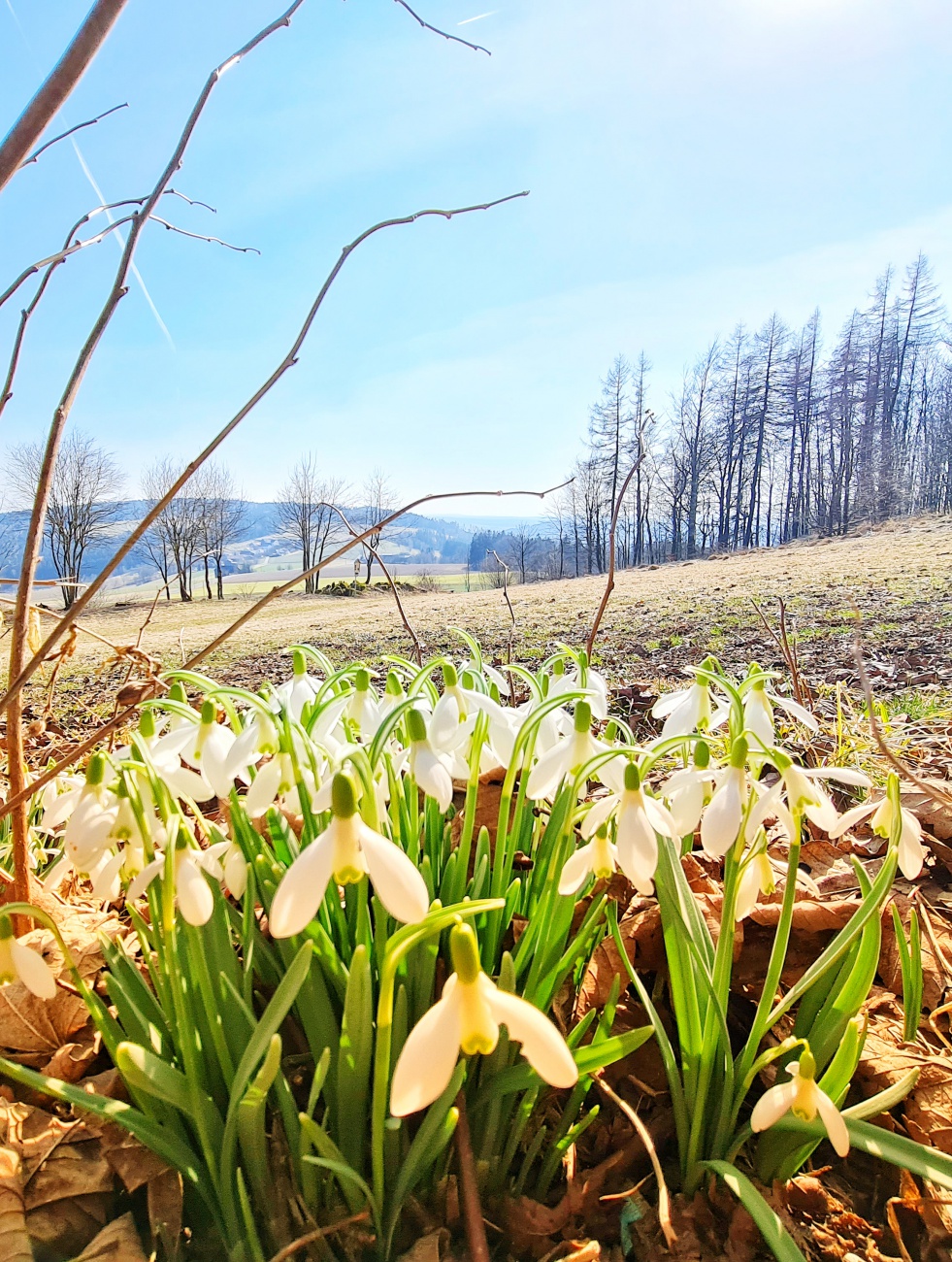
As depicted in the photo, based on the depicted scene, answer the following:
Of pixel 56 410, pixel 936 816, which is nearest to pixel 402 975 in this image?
pixel 56 410

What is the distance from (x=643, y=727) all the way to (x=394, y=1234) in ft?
6.33

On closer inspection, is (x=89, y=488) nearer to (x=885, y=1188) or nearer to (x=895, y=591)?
(x=895, y=591)

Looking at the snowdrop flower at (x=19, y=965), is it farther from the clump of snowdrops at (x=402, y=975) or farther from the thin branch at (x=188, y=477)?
the thin branch at (x=188, y=477)

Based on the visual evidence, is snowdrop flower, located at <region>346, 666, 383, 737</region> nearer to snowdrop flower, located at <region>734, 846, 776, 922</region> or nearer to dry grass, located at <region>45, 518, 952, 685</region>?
snowdrop flower, located at <region>734, 846, 776, 922</region>

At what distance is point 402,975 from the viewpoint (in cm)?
74

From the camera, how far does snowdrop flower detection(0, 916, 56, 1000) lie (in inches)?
24.7

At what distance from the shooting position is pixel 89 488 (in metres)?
19.4

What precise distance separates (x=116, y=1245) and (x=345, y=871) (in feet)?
1.73

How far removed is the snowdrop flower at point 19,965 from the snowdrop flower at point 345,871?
30 cm

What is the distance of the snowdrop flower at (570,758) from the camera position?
80 centimetres

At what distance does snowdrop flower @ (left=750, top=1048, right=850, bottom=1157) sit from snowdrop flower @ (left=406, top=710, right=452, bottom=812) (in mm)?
391

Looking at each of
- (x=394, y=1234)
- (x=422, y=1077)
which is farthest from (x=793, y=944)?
(x=422, y=1077)

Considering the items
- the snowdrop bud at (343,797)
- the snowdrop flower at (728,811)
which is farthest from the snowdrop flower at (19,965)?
the snowdrop flower at (728,811)

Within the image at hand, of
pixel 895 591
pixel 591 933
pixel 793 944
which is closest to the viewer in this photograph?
pixel 591 933
